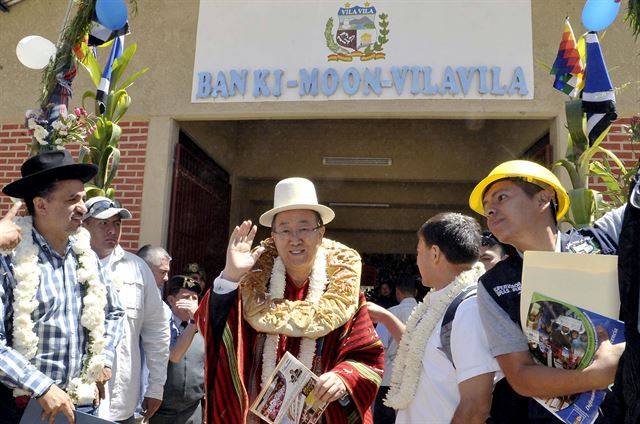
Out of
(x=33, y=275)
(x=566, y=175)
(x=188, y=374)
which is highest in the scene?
(x=566, y=175)

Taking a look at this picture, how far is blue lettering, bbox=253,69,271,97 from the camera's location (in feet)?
19.4

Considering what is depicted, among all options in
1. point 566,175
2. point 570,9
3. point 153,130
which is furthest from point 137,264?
point 570,9

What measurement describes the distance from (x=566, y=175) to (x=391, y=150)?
152 inches

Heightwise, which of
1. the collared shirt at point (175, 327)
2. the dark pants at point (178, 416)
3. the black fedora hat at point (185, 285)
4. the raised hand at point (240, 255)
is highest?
the raised hand at point (240, 255)

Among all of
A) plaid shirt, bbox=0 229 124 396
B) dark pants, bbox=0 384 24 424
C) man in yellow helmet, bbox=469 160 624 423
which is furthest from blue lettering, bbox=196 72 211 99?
man in yellow helmet, bbox=469 160 624 423

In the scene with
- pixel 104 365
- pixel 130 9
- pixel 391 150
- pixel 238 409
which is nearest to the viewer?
pixel 238 409

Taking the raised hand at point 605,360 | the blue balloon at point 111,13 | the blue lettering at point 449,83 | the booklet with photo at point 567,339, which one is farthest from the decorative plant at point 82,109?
the raised hand at point 605,360

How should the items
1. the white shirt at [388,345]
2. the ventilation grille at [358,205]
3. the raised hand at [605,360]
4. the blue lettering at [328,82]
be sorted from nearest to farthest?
the raised hand at [605,360] → the white shirt at [388,345] → the blue lettering at [328,82] → the ventilation grille at [358,205]

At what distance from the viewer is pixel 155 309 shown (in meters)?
4.23

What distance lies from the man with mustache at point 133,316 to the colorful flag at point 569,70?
3382mm

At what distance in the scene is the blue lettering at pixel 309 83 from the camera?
584cm

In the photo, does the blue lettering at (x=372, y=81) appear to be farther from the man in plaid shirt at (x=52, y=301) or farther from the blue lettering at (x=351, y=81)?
the man in plaid shirt at (x=52, y=301)

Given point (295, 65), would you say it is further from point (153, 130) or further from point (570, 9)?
point (570, 9)

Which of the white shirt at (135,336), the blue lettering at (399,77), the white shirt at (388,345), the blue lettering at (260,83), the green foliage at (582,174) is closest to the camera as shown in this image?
the white shirt at (135,336)
